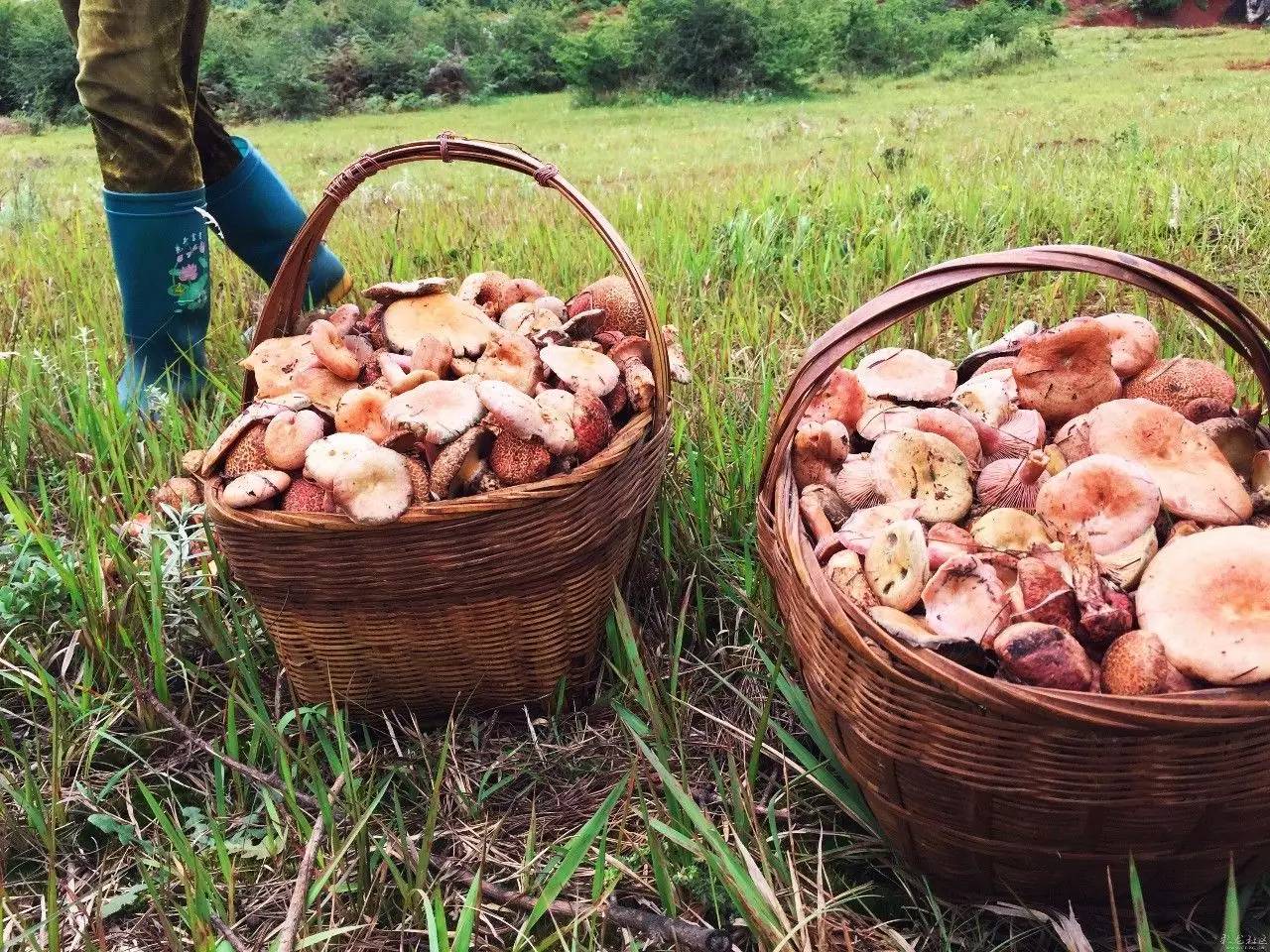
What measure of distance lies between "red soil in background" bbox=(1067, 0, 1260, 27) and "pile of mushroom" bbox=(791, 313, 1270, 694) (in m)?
24.9

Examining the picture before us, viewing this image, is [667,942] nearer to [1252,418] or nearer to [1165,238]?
[1252,418]

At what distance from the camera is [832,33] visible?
59.0 feet

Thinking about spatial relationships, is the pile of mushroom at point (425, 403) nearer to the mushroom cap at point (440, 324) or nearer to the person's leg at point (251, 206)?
the mushroom cap at point (440, 324)

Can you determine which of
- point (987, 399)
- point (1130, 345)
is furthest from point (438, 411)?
point (1130, 345)

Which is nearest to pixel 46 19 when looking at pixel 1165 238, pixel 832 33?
pixel 832 33

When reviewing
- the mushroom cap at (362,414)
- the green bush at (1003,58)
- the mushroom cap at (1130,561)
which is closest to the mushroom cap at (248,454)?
the mushroom cap at (362,414)

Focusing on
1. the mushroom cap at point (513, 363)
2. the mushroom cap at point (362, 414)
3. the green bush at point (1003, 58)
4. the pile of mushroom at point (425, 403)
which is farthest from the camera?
the green bush at point (1003, 58)

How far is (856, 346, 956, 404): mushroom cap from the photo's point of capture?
1659mm

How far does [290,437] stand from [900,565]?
0.99m

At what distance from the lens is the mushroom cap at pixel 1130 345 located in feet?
5.40

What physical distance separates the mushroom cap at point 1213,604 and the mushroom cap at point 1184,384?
18.2 inches

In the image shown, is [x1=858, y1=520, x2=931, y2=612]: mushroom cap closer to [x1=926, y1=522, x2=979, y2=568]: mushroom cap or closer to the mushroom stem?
[x1=926, y1=522, x2=979, y2=568]: mushroom cap

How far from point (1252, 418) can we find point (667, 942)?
3.90 ft

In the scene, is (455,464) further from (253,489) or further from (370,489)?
(253,489)
